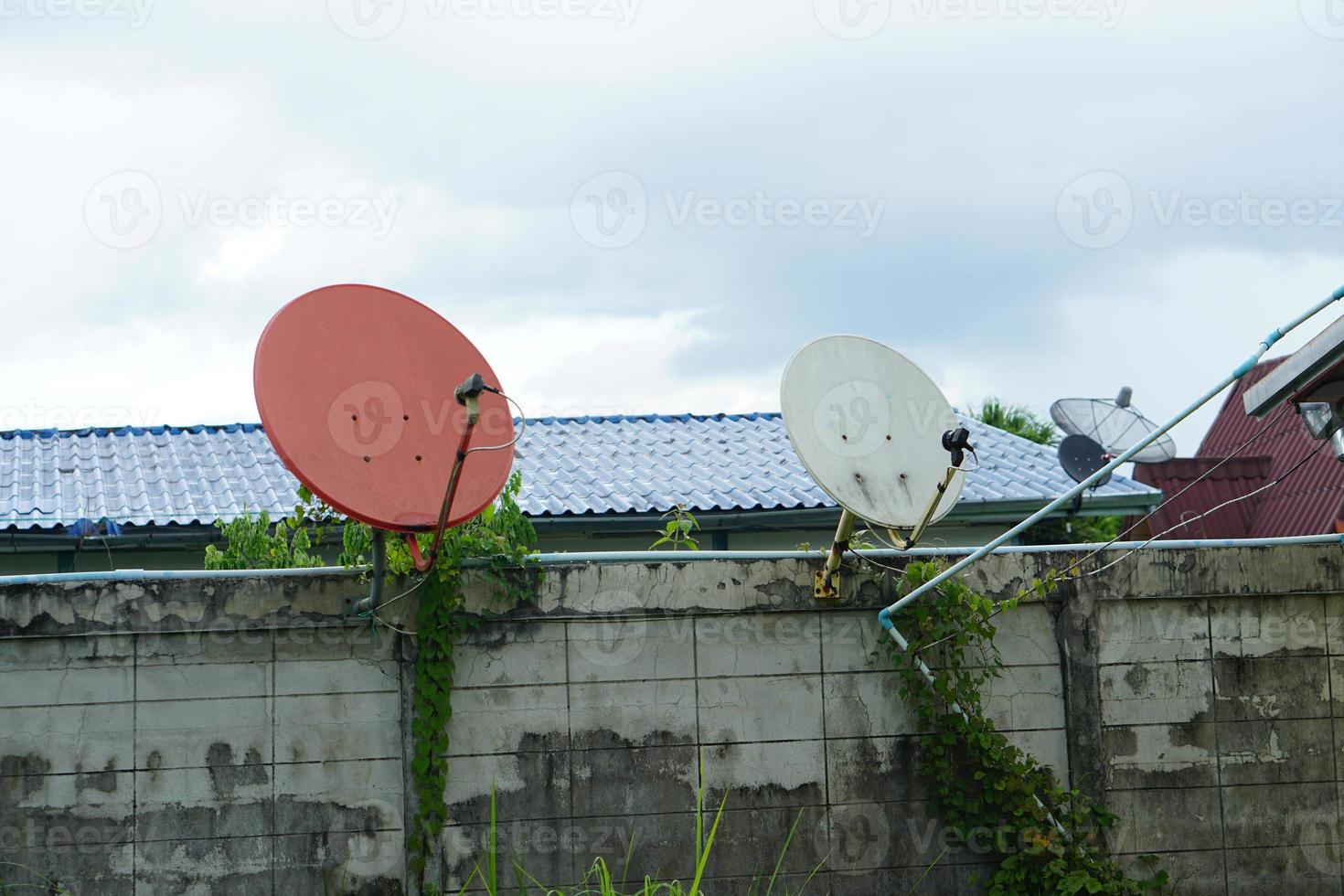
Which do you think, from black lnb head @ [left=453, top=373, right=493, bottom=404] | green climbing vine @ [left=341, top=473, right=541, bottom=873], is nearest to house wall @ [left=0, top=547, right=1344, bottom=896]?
green climbing vine @ [left=341, top=473, right=541, bottom=873]

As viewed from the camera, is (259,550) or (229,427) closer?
(259,550)

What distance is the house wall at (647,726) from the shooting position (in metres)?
4.39

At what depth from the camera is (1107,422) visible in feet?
38.0

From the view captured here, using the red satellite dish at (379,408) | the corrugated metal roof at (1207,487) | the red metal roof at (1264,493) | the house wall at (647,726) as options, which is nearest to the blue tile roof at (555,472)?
the house wall at (647,726)

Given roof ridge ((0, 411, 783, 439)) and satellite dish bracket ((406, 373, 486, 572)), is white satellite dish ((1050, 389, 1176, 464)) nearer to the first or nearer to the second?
roof ridge ((0, 411, 783, 439))

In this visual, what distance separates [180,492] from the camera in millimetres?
9164

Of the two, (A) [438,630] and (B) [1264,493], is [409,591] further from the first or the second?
(B) [1264,493]

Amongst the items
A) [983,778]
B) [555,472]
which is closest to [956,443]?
[983,778]

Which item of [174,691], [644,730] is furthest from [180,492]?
[644,730]

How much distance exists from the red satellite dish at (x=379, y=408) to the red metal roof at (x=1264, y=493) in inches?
489

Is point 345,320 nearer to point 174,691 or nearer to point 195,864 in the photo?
point 174,691

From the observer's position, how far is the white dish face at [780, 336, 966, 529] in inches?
183

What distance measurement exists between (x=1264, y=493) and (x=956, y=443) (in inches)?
580

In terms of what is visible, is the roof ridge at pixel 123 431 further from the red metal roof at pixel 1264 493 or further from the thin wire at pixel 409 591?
the red metal roof at pixel 1264 493
